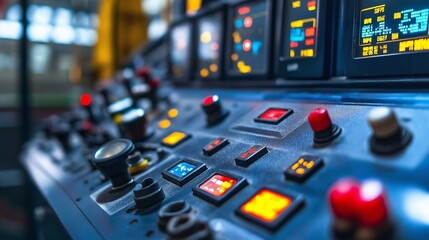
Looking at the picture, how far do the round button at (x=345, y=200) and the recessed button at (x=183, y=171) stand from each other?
36 centimetres

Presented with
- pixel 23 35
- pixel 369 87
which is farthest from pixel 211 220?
pixel 23 35

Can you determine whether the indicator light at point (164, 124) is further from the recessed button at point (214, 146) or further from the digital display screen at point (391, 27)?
the digital display screen at point (391, 27)

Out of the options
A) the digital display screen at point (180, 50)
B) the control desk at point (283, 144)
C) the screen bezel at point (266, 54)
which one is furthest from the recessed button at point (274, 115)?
the digital display screen at point (180, 50)

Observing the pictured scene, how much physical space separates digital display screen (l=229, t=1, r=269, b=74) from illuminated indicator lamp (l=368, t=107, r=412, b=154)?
0.55m

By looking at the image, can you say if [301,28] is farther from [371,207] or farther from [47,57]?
[47,57]

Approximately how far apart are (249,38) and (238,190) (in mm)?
627

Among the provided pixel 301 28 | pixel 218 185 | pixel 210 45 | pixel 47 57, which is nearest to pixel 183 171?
pixel 218 185

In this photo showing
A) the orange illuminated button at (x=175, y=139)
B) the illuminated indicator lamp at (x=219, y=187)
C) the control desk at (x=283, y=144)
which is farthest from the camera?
the orange illuminated button at (x=175, y=139)

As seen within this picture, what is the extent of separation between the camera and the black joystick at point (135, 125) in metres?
0.98

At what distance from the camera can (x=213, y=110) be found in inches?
36.4

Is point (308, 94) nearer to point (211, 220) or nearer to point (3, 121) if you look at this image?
point (211, 220)

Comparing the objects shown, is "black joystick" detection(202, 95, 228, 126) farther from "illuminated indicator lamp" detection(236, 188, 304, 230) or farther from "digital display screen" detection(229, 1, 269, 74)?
"illuminated indicator lamp" detection(236, 188, 304, 230)

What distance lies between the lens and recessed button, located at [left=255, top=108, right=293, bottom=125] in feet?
2.43

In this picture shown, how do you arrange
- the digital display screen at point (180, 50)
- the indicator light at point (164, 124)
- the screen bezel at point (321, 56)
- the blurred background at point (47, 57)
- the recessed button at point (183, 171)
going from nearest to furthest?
the recessed button at point (183, 171), the screen bezel at point (321, 56), the indicator light at point (164, 124), the digital display screen at point (180, 50), the blurred background at point (47, 57)
